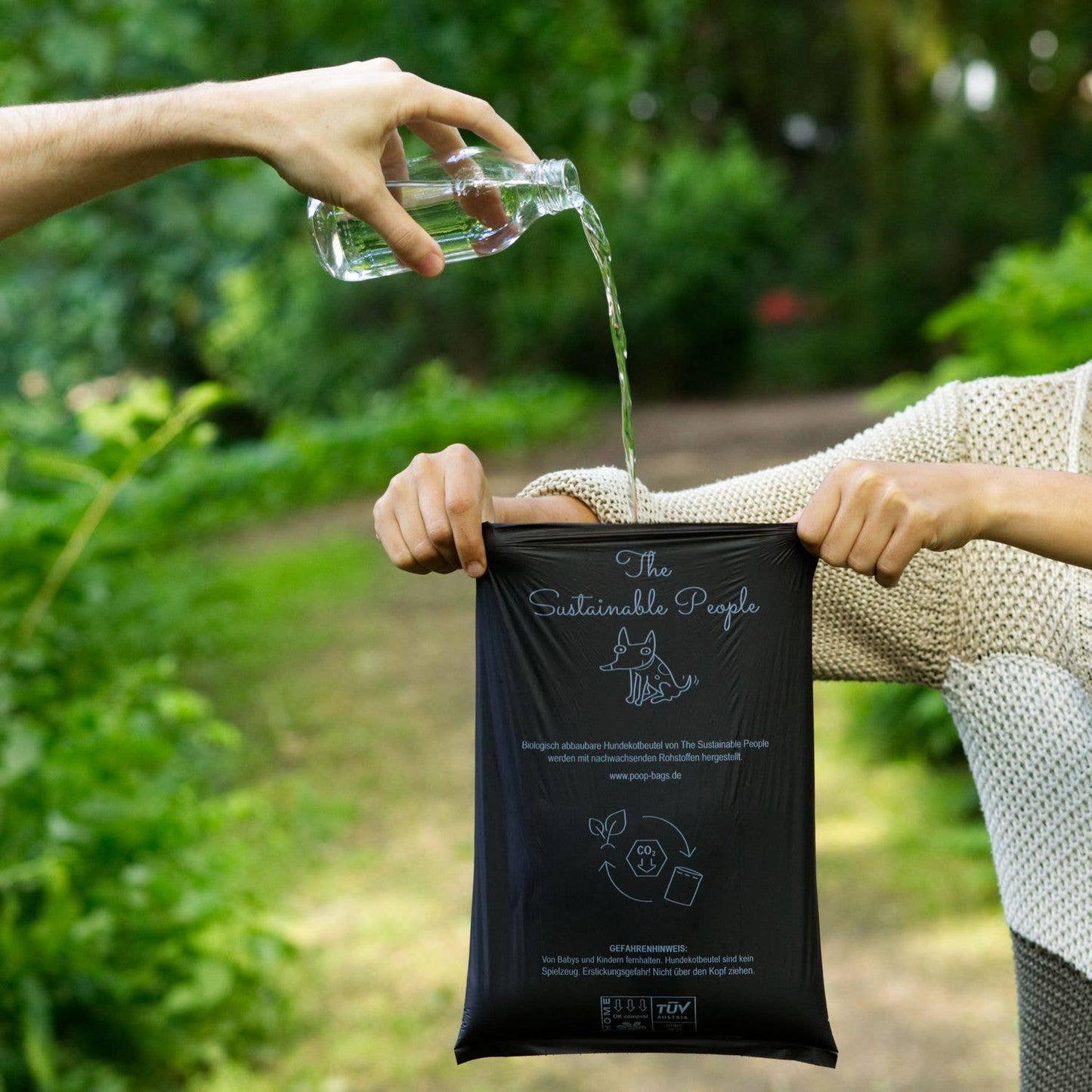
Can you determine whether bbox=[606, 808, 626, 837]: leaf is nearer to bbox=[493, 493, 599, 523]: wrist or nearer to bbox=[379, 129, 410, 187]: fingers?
bbox=[493, 493, 599, 523]: wrist

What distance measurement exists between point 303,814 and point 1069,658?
4.22 meters

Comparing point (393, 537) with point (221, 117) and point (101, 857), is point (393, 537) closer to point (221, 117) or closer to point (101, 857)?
point (221, 117)

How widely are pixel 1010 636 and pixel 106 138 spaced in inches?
49.8

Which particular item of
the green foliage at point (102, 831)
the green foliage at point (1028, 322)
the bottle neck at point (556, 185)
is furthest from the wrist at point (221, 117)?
the green foliage at point (1028, 322)

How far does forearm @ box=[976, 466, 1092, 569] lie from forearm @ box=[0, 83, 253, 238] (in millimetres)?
885

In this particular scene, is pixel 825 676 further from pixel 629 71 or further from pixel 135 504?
pixel 629 71

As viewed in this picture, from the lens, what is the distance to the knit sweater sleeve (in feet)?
5.82

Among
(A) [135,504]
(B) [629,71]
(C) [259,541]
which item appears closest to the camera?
(A) [135,504]

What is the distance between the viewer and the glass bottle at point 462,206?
1.67 meters

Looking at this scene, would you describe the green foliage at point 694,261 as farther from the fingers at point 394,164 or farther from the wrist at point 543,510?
the fingers at point 394,164

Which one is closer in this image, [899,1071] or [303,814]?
[899,1071]

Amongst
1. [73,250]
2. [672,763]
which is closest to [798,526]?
[672,763]

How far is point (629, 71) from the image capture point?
43.0 ft

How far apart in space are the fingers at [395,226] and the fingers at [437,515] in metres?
0.21
